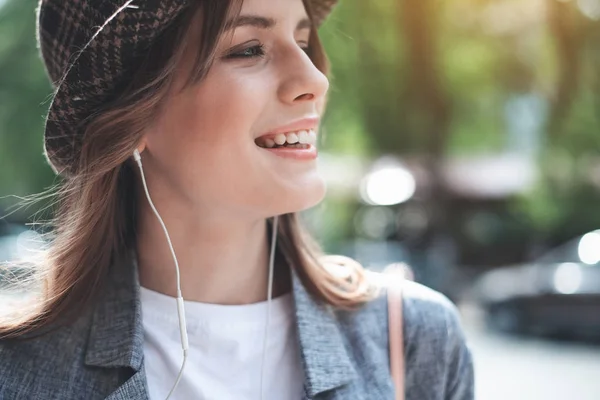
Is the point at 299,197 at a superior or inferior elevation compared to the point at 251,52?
inferior

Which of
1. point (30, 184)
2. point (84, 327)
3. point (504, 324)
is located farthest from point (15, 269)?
point (504, 324)

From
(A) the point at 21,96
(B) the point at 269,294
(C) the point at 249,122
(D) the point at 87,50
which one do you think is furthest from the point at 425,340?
(A) the point at 21,96

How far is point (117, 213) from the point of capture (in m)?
1.76

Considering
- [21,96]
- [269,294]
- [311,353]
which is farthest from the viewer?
[21,96]

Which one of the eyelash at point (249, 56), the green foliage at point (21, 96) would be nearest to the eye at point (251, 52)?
the eyelash at point (249, 56)

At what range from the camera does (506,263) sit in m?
15.8

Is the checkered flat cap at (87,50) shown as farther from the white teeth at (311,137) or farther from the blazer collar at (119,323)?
the white teeth at (311,137)

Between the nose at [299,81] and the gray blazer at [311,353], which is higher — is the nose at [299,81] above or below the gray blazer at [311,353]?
above

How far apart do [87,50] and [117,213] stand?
411mm

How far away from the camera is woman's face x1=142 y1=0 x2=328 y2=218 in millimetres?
1546

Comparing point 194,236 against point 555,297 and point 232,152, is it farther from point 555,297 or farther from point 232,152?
point 555,297

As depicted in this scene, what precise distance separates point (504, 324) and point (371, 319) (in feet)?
29.7

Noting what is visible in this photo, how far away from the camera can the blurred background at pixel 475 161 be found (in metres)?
7.86

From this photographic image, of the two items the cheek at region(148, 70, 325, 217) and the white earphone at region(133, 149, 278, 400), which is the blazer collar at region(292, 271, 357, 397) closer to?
the white earphone at region(133, 149, 278, 400)
